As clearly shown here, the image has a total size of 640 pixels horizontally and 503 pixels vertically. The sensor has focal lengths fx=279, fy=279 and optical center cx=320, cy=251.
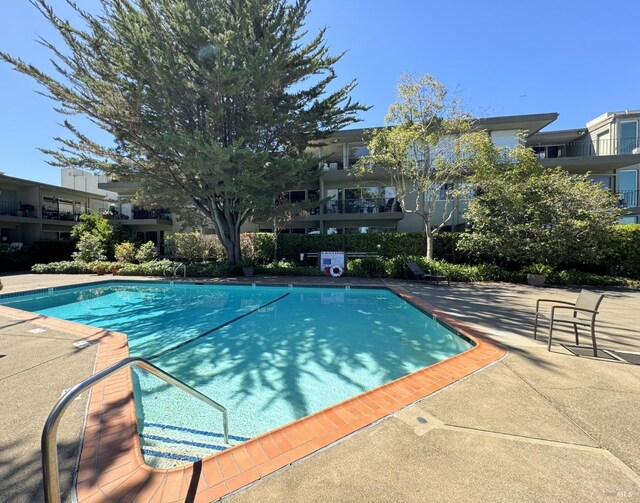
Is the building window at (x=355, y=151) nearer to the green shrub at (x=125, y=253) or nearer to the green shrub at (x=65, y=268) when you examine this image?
the green shrub at (x=125, y=253)

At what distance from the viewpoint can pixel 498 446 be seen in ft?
7.80

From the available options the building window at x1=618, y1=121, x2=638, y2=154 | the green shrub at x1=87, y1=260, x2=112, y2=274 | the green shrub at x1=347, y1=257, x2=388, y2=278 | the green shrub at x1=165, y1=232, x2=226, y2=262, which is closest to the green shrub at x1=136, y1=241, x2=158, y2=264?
the green shrub at x1=165, y1=232, x2=226, y2=262

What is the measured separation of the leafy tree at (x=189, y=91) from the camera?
1148cm

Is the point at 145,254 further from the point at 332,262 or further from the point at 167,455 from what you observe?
the point at 167,455

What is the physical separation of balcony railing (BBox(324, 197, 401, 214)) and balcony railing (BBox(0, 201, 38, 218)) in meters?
24.7

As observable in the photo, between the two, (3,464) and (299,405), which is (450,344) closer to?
(299,405)

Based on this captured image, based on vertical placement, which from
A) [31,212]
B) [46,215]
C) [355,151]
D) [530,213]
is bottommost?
[530,213]

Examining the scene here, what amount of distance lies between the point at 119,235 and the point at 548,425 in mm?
26537

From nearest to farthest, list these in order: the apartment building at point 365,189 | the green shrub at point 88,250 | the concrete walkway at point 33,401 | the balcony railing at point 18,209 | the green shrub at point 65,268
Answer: the concrete walkway at point 33,401 < the green shrub at point 65,268 < the apartment building at point 365,189 < the green shrub at point 88,250 < the balcony railing at point 18,209

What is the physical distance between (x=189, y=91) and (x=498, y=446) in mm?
15359

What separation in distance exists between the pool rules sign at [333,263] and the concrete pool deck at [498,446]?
34.6 feet

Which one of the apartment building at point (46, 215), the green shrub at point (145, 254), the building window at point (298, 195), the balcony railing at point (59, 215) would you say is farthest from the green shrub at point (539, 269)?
the balcony railing at point (59, 215)

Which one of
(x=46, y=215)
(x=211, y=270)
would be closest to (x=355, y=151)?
(x=211, y=270)

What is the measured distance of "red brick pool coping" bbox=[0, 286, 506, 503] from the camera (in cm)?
199
